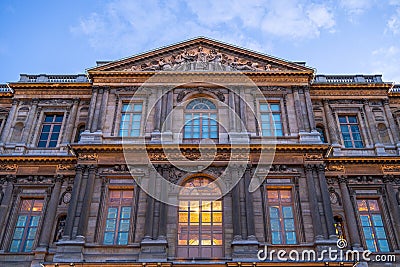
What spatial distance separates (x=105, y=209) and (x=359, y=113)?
14.3 meters

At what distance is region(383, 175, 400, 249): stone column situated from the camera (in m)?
19.1

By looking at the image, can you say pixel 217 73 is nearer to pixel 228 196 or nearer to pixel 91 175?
pixel 228 196

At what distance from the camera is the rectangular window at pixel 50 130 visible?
22.1m

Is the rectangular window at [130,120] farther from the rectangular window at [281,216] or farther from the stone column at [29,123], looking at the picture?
the rectangular window at [281,216]

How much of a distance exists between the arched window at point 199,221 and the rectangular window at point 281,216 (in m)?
2.29

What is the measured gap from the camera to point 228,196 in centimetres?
1884

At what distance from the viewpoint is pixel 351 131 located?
22562 millimetres

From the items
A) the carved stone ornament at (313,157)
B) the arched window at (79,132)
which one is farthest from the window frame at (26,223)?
the carved stone ornament at (313,157)

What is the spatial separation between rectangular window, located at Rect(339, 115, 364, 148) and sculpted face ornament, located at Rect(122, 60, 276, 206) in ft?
13.9

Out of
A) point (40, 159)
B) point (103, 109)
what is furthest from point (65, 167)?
point (103, 109)

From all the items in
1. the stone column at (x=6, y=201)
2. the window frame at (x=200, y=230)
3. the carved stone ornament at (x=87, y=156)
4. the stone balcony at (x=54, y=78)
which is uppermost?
the stone balcony at (x=54, y=78)

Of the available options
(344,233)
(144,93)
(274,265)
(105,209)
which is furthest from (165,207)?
(344,233)

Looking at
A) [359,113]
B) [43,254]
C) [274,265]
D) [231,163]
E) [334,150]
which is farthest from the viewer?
[359,113]

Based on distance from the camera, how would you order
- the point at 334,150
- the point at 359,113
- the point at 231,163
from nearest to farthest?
the point at 231,163, the point at 334,150, the point at 359,113
